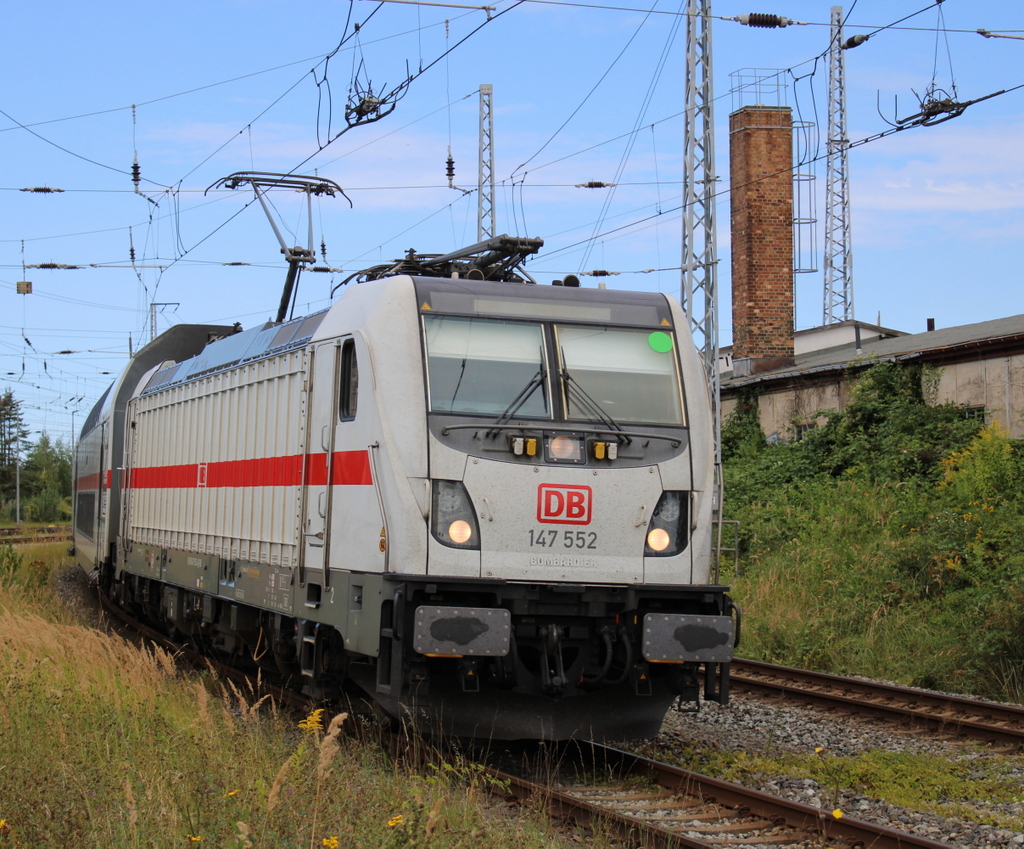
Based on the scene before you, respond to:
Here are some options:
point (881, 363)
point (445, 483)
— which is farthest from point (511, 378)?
point (881, 363)

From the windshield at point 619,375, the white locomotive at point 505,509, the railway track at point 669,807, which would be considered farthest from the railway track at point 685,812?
the windshield at point 619,375

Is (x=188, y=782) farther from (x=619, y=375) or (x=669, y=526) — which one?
(x=619, y=375)

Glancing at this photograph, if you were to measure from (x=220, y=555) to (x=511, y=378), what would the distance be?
4.70 metres

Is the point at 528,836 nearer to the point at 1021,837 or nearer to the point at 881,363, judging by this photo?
the point at 1021,837

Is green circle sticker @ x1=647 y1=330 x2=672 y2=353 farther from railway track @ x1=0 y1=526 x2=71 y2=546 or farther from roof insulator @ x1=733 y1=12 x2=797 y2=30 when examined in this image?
railway track @ x1=0 y1=526 x2=71 y2=546

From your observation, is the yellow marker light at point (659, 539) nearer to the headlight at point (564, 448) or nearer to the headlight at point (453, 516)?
the headlight at point (564, 448)

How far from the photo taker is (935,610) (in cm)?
1370

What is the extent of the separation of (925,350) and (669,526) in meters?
13.2

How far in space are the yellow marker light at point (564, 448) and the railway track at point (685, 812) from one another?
205cm

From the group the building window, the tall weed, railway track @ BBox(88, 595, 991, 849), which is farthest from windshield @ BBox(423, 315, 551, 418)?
the building window

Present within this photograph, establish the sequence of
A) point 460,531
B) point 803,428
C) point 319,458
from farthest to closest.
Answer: point 803,428
point 319,458
point 460,531

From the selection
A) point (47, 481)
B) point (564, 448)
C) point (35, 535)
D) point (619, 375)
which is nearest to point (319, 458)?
point (564, 448)

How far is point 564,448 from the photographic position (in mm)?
8211

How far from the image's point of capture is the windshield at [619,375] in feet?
27.9
